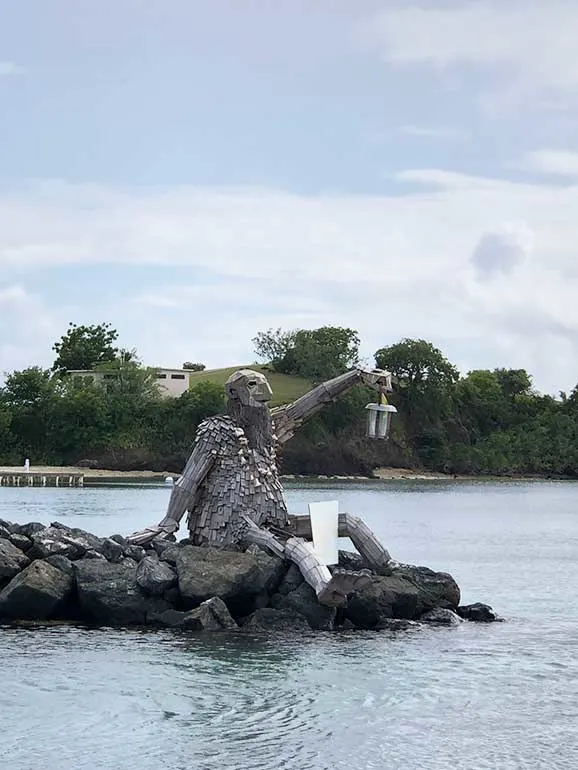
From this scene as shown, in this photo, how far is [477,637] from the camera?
19547mm

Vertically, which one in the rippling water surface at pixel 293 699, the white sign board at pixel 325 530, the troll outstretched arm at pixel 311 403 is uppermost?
the troll outstretched arm at pixel 311 403

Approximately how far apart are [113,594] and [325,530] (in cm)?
296

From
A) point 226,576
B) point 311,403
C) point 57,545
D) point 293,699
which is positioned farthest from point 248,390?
point 293,699

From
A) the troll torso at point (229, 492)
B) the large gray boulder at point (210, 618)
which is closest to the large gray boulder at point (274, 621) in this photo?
the large gray boulder at point (210, 618)

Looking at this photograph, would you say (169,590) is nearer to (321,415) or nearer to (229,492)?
(229,492)

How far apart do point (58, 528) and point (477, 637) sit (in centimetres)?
574

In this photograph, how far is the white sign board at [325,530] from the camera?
19.6 meters

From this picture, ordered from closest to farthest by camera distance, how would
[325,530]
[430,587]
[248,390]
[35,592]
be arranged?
[35,592]
[325,530]
[430,587]
[248,390]

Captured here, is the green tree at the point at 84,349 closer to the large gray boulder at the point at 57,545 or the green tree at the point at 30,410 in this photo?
the green tree at the point at 30,410

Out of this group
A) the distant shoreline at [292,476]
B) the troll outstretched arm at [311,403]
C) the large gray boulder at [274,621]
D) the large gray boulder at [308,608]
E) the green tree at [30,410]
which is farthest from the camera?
the green tree at [30,410]

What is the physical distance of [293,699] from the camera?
15.6 metres

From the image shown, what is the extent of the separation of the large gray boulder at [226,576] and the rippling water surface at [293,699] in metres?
0.67

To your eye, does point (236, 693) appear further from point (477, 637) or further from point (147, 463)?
point (147, 463)

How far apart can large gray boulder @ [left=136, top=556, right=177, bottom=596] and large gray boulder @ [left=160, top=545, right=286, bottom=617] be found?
0.14 metres
